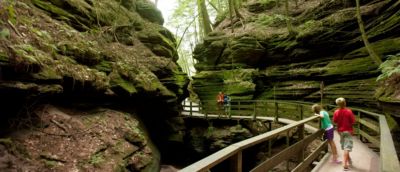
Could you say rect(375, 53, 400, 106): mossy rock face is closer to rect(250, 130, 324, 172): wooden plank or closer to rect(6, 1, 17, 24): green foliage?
rect(250, 130, 324, 172): wooden plank

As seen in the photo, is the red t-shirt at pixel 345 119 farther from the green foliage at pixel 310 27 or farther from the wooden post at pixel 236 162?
the green foliage at pixel 310 27

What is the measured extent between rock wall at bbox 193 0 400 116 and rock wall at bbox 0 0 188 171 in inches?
202

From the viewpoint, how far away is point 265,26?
24.0 meters

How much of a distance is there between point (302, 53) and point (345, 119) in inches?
550

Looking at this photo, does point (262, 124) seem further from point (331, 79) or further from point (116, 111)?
point (116, 111)

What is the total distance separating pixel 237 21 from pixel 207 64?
531cm

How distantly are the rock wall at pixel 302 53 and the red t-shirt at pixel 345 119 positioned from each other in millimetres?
3301

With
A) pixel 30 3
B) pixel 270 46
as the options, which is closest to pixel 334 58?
pixel 270 46

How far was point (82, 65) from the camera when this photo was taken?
33.1ft

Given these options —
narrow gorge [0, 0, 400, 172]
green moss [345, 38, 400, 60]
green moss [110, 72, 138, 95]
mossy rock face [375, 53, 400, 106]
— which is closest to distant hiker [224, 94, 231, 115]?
narrow gorge [0, 0, 400, 172]

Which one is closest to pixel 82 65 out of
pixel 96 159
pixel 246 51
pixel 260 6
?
pixel 96 159

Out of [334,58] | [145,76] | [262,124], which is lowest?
[262,124]

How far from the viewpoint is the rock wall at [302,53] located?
13922 millimetres

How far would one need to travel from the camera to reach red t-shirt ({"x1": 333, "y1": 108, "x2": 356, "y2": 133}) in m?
6.05
